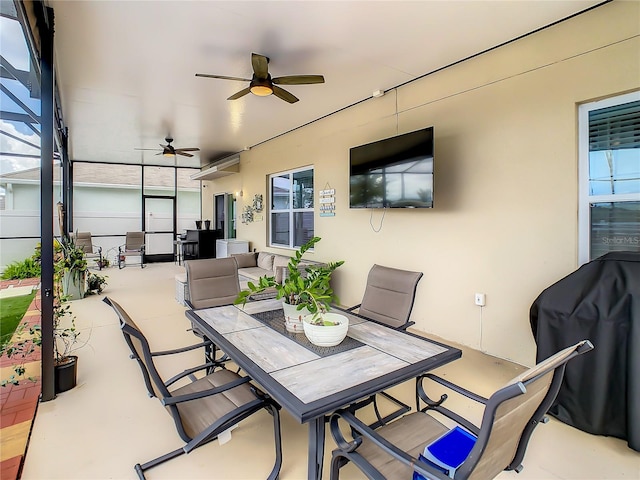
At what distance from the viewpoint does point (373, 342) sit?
1.87 metres

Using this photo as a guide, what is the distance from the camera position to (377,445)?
1.23 meters

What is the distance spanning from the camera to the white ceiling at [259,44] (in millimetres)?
2500

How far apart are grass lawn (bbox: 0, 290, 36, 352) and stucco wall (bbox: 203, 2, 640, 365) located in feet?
14.6

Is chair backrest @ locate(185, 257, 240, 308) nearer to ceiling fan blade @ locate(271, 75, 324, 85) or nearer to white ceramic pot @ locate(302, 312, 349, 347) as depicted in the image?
white ceramic pot @ locate(302, 312, 349, 347)

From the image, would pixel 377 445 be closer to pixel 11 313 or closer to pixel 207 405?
pixel 207 405

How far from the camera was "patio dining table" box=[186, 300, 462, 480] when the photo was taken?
131cm

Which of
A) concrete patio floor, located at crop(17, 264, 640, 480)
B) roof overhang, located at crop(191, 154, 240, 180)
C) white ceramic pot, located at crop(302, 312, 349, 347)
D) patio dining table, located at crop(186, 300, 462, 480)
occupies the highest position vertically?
roof overhang, located at crop(191, 154, 240, 180)

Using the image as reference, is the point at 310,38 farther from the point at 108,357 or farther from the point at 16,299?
the point at 16,299

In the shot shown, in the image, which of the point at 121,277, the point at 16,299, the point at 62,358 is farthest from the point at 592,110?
the point at 121,277

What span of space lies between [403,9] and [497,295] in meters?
2.60

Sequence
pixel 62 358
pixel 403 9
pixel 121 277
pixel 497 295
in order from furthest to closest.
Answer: pixel 121 277 < pixel 497 295 < pixel 62 358 < pixel 403 9

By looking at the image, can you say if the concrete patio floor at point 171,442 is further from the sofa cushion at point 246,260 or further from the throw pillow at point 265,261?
the sofa cushion at point 246,260

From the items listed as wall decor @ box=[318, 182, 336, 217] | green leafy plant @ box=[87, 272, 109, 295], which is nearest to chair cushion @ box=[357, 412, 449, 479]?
wall decor @ box=[318, 182, 336, 217]

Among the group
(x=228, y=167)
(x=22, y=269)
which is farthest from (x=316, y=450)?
(x=22, y=269)
